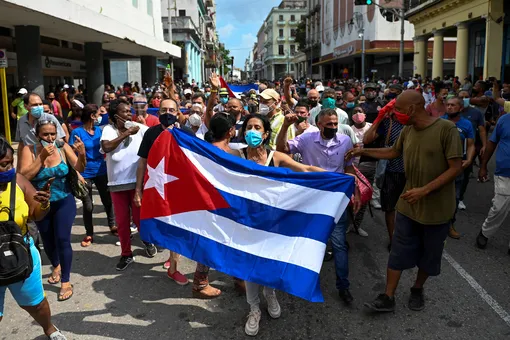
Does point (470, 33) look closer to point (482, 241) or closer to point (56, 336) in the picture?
point (482, 241)

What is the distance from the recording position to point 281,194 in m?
3.72

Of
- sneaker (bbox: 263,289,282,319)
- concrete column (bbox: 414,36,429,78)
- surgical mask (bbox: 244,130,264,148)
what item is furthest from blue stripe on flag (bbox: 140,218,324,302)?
concrete column (bbox: 414,36,429,78)

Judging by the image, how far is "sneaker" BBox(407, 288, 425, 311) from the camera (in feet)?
13.6

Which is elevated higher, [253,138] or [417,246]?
[253,138]

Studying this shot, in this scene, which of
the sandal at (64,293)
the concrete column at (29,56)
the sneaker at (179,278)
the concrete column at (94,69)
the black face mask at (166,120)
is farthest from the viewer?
the concrete column at (94,69)

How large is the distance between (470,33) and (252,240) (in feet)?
84.7

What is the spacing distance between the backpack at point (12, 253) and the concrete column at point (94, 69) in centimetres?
1605

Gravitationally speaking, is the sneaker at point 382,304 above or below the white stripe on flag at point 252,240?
below

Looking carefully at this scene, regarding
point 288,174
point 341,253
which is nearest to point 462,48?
point 341,253

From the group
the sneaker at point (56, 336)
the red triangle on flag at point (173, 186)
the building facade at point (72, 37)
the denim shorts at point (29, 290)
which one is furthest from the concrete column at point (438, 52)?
the denim shorts at point (29, 290)

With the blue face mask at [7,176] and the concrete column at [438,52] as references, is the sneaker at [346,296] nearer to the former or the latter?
the blue face mask at [7,176]

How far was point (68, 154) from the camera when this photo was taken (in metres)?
4.59

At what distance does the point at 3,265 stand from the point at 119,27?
14.3 meters

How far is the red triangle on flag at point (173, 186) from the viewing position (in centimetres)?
400
